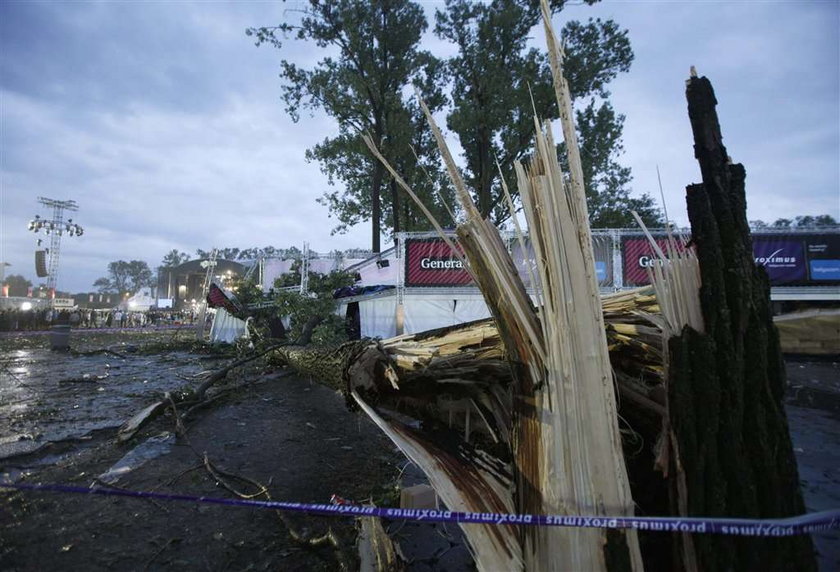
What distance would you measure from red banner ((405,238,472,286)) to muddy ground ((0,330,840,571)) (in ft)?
16.5

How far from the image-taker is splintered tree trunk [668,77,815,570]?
1168mm

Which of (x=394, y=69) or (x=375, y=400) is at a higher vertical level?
(x=394, y=69)

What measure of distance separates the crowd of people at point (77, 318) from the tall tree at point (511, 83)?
2835 centimetres

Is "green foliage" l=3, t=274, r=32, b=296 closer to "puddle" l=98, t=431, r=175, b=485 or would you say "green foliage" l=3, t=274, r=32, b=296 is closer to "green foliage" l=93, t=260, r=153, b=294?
"green foliage" l=93, t=260, r=153, b=294

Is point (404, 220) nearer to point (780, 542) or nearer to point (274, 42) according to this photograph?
point (274, 42)

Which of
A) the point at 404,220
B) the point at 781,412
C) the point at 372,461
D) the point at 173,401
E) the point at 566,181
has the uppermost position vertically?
the point at 404,220

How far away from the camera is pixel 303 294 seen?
12.5m

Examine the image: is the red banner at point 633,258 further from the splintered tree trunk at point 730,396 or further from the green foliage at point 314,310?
the splintered tree trunk at point 730,396

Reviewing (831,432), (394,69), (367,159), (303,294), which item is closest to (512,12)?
(394,69)

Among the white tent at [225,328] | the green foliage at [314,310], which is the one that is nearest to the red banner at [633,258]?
the green foliage at [314,310]

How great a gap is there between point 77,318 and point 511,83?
1363 inches

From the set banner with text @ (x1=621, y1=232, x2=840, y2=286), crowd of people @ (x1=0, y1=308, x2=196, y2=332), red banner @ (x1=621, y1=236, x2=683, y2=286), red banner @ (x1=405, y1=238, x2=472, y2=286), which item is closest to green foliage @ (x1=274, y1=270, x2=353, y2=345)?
red banner @ (x1=405, y1=238, x2=472, y2=286)

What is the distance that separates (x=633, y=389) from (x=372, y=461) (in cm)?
359

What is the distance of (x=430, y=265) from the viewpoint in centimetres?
1180
